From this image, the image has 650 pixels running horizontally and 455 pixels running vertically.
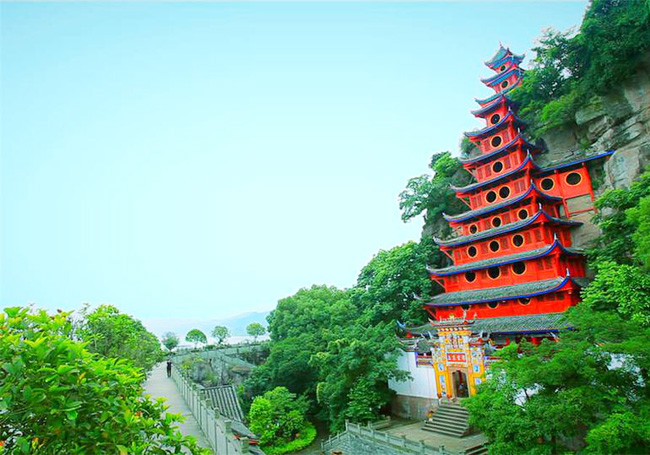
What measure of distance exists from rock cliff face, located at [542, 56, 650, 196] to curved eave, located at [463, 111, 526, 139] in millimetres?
3599

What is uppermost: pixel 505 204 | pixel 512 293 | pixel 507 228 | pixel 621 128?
pixel 621 128

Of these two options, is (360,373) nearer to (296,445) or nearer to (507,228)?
(296,445)

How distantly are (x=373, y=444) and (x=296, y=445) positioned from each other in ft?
31.0

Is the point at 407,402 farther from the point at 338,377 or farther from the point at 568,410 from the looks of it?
the point at 568,410

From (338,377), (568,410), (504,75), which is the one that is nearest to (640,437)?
(568,410)

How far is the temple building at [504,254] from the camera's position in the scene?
2077 centimetres

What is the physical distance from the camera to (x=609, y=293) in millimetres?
17328

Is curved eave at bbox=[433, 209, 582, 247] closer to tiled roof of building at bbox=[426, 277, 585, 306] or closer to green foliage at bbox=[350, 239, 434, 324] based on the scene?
green foliage at bbox=[350, 239, 434, 324]

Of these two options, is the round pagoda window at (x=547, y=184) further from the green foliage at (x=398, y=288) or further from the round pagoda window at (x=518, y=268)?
the green foliage at (x=398, y=288)

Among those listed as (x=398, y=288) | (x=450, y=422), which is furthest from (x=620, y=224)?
(x=398, y=288)

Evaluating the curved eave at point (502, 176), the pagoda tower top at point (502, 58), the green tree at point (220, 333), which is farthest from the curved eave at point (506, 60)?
the green tree at point (220, 333)

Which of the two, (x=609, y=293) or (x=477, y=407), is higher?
(x=609, y=293)

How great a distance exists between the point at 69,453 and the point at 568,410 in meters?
12.2

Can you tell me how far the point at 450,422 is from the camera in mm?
18922
